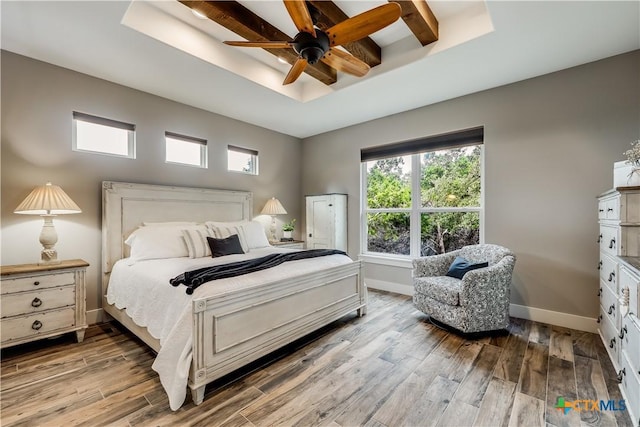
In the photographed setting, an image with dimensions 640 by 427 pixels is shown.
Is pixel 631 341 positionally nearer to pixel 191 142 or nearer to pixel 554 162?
pixel 554 162

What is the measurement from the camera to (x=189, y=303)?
6.15ft

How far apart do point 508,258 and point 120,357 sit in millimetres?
3716

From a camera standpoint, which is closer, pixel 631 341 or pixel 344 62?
pixel 631 341

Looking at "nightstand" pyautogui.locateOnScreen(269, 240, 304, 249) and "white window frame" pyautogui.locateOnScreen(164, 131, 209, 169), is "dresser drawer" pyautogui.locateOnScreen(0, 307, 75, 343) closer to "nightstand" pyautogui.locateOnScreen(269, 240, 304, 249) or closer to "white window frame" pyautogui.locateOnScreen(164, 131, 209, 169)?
"white window frame" pyautogui.locateOnScreen(164, 131, 209, 169)

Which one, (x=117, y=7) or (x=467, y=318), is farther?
(x=467, y=318)

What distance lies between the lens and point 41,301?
2482 mm

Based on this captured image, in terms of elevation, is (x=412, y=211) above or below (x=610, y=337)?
above

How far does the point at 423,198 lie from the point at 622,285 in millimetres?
2420

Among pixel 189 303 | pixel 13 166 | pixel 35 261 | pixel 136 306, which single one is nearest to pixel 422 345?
pixel 189 303

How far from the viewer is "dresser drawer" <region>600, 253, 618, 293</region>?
82.1 inches

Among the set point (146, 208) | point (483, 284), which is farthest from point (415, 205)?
point (146, 208)

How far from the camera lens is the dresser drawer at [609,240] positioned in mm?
2076

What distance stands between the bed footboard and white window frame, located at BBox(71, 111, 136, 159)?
8.45 ft

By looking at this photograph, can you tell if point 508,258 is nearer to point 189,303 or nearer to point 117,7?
point 189,303
